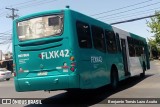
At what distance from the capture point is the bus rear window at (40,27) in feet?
34.8

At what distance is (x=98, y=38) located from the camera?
12.7 metres

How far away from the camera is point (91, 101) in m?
11.8

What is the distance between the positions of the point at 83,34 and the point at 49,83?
212 cm

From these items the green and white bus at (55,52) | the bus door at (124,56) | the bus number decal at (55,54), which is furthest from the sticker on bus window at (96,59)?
the bus door at (124,56)

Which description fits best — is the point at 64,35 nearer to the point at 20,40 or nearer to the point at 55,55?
the point at 55,55

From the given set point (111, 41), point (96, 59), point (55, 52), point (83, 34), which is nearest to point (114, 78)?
point (111, 41)

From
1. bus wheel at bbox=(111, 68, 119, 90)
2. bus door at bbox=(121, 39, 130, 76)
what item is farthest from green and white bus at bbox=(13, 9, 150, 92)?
bus door at bbox=(121, 39, 130, 76)

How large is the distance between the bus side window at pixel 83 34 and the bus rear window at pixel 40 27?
675 millimetres

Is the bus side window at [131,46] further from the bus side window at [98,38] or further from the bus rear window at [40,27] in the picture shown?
the bus rear window at [40,27]

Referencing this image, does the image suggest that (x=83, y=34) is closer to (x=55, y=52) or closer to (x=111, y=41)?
(x=55, y=52)

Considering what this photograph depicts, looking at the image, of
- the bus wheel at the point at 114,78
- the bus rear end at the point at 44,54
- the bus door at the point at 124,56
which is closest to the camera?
the bus rear end at the point at 44,54

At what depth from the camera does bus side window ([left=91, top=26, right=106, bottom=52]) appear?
12.2 m

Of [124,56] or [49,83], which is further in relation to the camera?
[124,56]

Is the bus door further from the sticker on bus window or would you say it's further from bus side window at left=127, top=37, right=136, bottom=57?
the sticker on bus window
